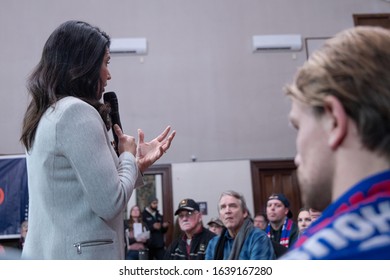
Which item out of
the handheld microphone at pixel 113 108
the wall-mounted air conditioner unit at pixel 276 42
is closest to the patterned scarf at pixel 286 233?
the handheld microphone at pixel 113 108

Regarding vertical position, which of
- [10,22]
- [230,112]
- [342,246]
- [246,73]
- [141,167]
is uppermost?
[10,22]

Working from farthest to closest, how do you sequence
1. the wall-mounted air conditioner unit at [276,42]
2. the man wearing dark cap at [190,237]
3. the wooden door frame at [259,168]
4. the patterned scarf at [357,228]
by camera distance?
the wall-mounted air conditioner unit at [276,42] < the wooden door frame at [259,168] < the man wearing dark cap at [190,237] < the patterned scarf at [357,228]

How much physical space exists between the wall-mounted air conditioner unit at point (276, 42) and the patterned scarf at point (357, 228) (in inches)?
188

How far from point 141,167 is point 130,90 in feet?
13.2

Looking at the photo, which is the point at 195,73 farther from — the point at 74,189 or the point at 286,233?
the point at 74,189

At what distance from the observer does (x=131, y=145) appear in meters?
0.96

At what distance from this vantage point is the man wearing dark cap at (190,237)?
269 cm

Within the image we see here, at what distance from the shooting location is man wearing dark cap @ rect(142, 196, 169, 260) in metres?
4.20

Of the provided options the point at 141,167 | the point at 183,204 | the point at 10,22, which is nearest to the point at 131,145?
the point at 141,167

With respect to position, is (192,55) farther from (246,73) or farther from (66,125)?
(66,125)

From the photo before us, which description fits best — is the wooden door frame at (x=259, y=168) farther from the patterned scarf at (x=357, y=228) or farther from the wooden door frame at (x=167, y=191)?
the patterned scarf at (x=357, y=228)

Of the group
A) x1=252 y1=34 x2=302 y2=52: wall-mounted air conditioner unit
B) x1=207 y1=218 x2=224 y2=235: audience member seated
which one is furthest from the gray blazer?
x1=252 y1=34 x2=302 y2=52: wall-mounted air conditioner unit

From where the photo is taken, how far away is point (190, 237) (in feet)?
9.16

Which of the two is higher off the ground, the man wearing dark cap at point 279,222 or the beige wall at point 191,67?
the beige wall at point 191,67
